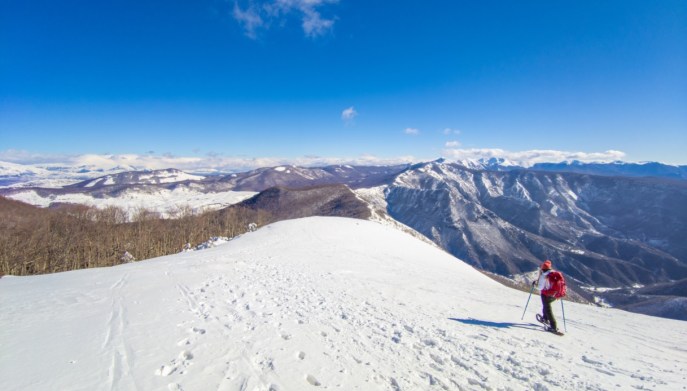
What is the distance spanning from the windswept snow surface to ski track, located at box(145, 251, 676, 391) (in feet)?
0.15

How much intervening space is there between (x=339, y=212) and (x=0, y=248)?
153 meters

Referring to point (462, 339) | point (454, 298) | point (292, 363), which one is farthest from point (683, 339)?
point (292, 363)

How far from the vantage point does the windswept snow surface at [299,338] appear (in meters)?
7.43

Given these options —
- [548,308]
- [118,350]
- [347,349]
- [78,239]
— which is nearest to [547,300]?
[548,308]

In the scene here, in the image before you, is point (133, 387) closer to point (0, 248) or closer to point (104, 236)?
point (0, 248)

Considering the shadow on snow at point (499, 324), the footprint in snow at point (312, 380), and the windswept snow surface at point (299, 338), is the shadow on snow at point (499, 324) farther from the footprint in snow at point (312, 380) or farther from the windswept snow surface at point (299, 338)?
the footprint in snow at point (312, 380)

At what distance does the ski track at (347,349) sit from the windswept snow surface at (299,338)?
47mm

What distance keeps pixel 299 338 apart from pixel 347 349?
165 centimetres

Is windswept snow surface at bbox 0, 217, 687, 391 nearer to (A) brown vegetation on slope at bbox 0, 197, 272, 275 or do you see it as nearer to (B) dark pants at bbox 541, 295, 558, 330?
(B) dark pants at bbox 541, 295, 558, 330

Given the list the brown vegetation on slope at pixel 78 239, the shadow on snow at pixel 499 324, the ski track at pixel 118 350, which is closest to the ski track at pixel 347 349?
the shadow on snow at pixel 499 324

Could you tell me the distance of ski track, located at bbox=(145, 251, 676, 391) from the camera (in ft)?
24.7

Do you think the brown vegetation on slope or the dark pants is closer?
the dark pants

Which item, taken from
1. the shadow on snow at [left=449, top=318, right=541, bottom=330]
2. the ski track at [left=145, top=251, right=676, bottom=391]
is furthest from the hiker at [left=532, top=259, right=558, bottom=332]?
the ski track at [left=145, top=251, right=676, bottom=391]

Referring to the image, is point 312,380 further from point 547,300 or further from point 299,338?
point 547,300
